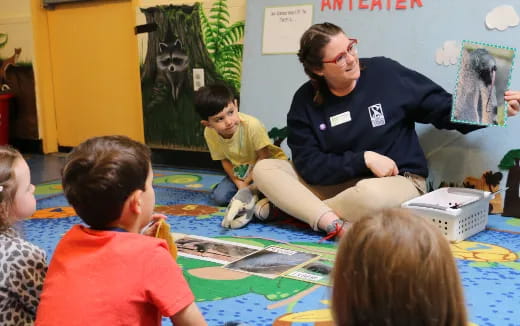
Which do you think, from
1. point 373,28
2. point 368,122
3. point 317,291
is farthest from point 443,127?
point 317,291

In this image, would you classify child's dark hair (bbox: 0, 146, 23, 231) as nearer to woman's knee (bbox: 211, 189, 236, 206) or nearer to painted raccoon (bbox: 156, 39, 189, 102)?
woman's knee (bbox: 211, 189, 236, 206)

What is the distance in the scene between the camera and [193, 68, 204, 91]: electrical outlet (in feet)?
9.92

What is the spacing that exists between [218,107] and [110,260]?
139 cm

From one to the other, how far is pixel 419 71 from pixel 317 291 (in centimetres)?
112

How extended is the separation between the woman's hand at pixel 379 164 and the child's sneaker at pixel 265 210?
40 cm

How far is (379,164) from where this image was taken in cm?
186

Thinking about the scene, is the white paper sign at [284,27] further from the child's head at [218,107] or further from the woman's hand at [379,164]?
the woman's hand at [379,164]

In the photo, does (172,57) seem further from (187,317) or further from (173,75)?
(187,317)

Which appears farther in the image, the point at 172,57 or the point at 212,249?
the point at 172,57

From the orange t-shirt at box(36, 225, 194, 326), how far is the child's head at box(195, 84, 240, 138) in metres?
1.36

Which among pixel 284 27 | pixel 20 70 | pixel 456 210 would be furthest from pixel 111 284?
pixel 20 70

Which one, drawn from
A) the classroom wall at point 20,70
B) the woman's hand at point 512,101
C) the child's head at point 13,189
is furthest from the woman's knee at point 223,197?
the classroom wall at point 20,70

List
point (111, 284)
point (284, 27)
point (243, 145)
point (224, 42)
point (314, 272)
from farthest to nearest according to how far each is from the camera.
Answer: point (224, 42) → point (284, 27) → point (243, 145) → point (314, 272) → point (111, 284)

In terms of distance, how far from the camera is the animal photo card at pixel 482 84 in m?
1.86
